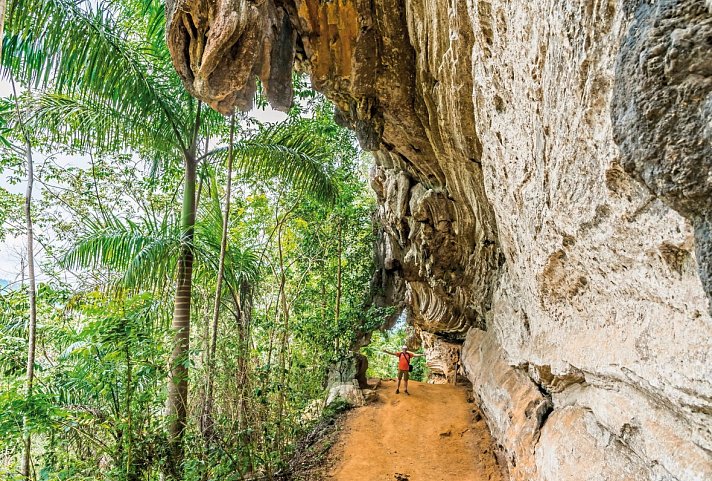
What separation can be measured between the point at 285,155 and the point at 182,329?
3042 mm

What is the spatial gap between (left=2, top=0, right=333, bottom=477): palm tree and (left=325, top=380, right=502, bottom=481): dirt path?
2.56 metres

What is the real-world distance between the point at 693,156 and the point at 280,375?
5.45 m

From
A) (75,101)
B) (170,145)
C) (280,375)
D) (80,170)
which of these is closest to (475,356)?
(280,375)

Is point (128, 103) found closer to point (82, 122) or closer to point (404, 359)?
point (82, 122)

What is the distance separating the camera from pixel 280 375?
18.8 feet

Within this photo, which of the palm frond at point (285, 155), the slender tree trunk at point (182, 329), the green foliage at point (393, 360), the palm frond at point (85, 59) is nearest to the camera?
the slender tree trunk at point (182, 329)

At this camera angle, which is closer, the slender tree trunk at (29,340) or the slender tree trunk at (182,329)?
the slender tree trunk at (29,340)

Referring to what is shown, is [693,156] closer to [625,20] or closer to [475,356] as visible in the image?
[625,20]

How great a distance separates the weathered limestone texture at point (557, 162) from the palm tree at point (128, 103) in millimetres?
958

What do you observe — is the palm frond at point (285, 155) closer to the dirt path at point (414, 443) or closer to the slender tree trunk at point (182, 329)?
the slender tree trunk at point (182, 329)

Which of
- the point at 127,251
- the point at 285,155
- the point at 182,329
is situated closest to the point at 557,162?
the point at 182,329

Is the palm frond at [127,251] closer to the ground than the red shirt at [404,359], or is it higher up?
higher up

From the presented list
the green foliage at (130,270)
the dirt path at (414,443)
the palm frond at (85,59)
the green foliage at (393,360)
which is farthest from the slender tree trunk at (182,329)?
the green foliage at (393,360)

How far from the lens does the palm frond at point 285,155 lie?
6.21 meters
